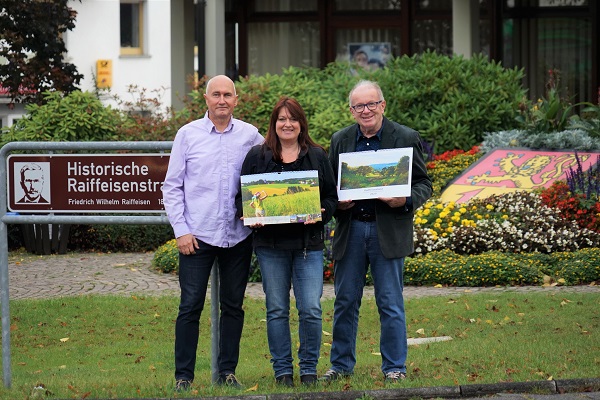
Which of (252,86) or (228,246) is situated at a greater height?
(252,86)

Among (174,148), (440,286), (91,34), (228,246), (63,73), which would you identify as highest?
(91,34)

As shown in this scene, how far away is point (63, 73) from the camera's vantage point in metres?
19.5

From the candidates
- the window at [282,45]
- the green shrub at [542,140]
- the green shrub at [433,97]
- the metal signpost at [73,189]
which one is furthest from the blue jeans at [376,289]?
the window at [282,45]

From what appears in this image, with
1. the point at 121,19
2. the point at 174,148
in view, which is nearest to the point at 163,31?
the point at 121,19

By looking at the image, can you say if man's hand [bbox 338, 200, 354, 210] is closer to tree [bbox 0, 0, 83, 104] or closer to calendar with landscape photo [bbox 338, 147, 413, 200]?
calendar with landscape photo [bbox 338, 147, 413, 200]

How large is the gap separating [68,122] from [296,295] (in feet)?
35.1

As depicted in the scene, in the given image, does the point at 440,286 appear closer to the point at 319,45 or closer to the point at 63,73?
the point at 63,73

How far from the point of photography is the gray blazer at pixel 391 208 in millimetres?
7340

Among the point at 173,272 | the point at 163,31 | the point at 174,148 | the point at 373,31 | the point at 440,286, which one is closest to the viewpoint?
the point at 174,148

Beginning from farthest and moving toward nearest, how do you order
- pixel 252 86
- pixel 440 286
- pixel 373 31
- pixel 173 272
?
1. pixel 373 31
2. pixel 252 86
3. pixel 173 272
4. pixel 440 286

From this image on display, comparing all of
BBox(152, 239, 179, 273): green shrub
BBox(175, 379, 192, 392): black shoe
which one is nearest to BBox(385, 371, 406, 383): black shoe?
BBox(175, 379, 192, 392): black shoe

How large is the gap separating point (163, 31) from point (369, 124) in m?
38.2

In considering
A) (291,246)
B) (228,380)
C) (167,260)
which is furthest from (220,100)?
(167,260)

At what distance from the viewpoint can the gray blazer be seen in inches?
289
